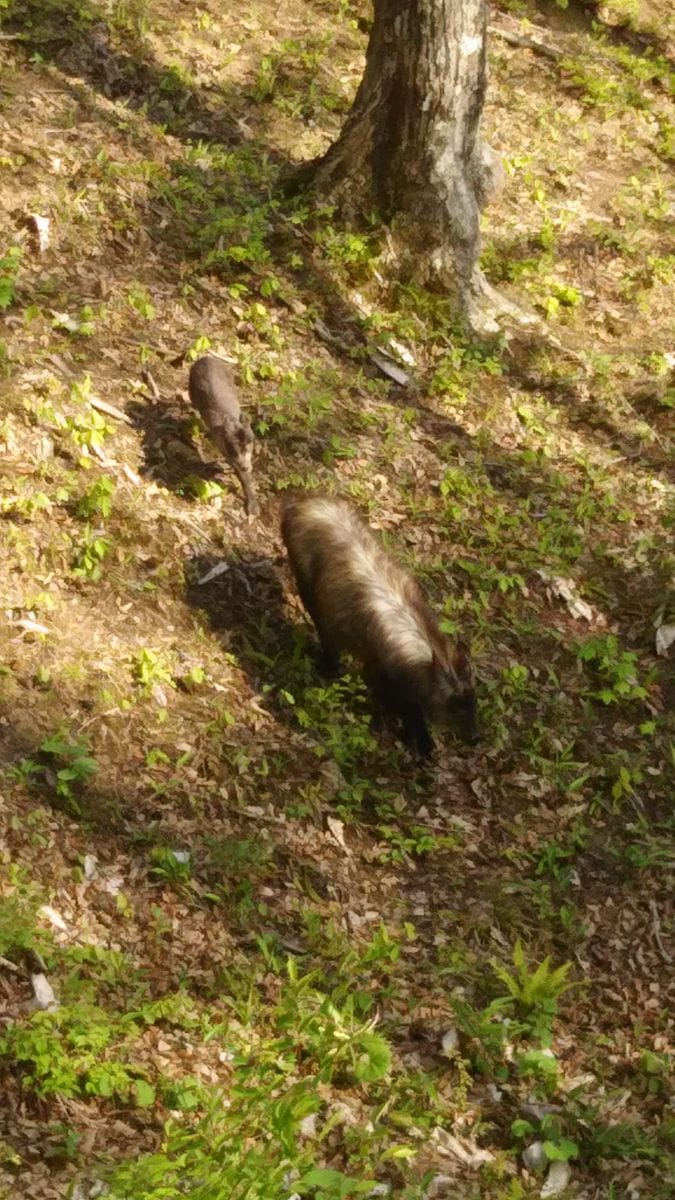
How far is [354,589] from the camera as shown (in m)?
7.99

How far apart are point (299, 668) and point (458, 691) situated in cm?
98

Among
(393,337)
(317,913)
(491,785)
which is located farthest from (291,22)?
(317,913)

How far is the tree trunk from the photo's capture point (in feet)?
31.6

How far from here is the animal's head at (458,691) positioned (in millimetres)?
7902

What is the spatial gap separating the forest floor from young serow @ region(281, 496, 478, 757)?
234 mm

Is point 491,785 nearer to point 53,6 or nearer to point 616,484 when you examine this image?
point 616,484

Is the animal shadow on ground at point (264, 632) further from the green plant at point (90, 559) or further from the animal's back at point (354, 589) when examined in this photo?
the green plant at point (90, 559)

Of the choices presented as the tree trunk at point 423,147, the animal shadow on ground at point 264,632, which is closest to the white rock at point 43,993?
the animal shadow on ground at point 264,632

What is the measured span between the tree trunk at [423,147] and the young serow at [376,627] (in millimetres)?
3130

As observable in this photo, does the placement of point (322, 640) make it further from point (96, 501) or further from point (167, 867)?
point (167, 867)

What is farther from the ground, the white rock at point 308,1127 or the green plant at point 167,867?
the white rock at point 308,1127

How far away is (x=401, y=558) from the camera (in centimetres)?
888

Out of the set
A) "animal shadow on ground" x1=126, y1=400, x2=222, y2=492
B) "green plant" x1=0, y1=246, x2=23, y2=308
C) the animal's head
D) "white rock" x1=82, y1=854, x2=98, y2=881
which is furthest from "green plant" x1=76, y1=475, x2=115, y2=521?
"white rock" x1=82, y1=854, x2=98, y2=881

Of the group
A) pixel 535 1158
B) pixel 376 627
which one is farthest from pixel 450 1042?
pixel 376 627
